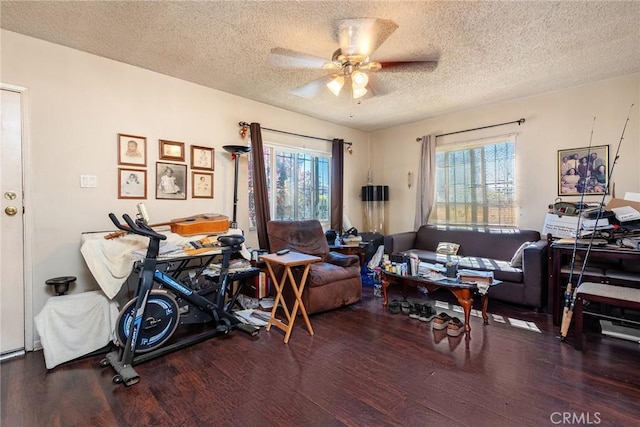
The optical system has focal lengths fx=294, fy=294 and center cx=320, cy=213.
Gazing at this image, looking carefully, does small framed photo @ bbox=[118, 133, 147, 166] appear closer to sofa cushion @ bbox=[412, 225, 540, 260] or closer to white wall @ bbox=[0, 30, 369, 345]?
white wall @ bbox=[0, 30, 369, 345]

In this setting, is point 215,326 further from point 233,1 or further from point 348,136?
point 348,136

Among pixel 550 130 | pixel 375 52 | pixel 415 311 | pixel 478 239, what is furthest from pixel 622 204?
pixel 375 52

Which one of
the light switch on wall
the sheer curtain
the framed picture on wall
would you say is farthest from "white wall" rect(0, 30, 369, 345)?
the framed picture on wall

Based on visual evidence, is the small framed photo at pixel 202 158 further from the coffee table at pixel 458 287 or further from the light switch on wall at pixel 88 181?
the coffee table at pixel 458 287

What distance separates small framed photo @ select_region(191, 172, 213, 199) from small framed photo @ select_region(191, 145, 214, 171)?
81 mm

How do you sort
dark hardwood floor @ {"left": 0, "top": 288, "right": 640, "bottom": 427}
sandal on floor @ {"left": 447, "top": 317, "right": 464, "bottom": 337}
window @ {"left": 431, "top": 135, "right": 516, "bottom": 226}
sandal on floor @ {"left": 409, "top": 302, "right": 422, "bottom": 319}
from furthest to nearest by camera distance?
1. window @ {"left": 431, "top": 135, "right": 516, "bottom": 226}
2. sandal on floor @ {"left": 409, "top": 302, "right": 422, "bottom": 319}
3. sandal on floor @ {"left": 447, "top": 317, "right": 464, "bottom": 337}
4. dark hardwood floor @ {"left": 0, "top": 288, "right": 640, "bottom": 427}

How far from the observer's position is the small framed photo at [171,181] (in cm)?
311

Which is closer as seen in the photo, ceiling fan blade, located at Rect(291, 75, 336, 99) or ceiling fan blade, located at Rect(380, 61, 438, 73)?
ceiling fan blade, located at Rect(380, 61, 438, 73)

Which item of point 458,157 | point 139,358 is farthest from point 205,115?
point 458,157

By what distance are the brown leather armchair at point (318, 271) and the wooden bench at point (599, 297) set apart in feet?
6.27

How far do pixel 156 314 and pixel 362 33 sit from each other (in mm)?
2603

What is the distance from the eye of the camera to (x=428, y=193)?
15.1 ft

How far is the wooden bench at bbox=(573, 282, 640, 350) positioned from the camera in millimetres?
2154

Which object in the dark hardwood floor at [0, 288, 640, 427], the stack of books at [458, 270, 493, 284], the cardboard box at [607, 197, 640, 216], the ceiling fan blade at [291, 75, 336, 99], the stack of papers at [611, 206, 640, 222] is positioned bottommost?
the dark hardwood floor at [0, 288, 640, 427]
